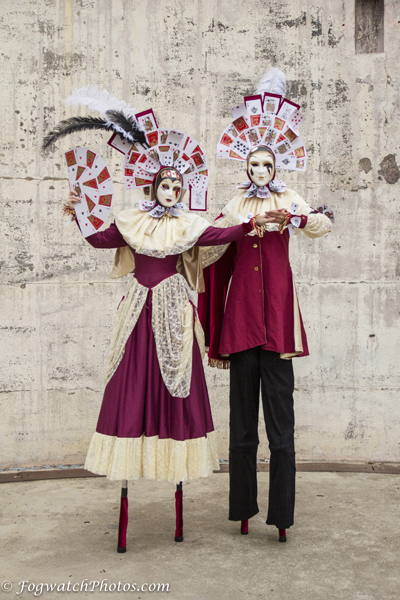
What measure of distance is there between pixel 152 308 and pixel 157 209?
491 millimetres

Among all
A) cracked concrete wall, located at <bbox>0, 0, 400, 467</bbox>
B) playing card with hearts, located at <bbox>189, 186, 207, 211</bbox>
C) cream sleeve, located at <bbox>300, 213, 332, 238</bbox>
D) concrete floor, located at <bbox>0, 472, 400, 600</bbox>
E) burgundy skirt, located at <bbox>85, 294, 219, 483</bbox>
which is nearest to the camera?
concrete floor, located at <bbox>0, 472, 400, 600</bbox>

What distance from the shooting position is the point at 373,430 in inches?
169

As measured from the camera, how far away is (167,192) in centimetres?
286

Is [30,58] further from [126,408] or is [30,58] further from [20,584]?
[20,584]

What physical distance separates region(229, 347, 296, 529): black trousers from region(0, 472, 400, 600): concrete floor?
176 millimetres

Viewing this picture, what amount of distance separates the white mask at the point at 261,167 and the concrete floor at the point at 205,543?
1.78m

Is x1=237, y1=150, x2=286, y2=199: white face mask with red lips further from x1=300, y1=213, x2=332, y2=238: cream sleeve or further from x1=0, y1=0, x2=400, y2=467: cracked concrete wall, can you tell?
x1=0, y1=0, x2=400, y2=467: cracked concrete wall

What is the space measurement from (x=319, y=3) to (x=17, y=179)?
2.51 meters

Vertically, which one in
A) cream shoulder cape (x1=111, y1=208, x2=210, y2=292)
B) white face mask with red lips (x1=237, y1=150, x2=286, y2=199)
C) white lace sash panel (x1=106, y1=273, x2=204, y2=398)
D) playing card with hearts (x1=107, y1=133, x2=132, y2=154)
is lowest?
white lace sash panel (x1=106, y1=273, x2=204, y2=398)

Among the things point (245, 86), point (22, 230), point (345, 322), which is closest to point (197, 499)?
point (345, 322)

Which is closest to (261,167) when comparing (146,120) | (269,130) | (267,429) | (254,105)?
(269,130)

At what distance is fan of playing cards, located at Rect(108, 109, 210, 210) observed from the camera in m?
2.90

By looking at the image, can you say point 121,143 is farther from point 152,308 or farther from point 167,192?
point 152,308

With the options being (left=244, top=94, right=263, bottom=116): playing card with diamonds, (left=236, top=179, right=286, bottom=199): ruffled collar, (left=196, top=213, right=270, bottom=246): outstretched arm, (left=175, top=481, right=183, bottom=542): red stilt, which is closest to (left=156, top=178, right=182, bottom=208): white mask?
(left=196, top=213, right=270, bottom=246): outstretched arm
